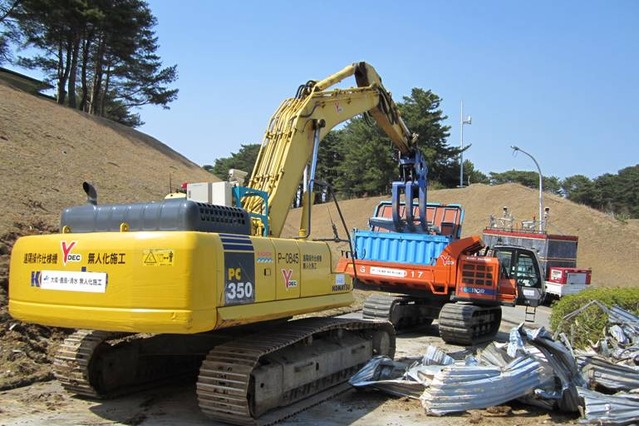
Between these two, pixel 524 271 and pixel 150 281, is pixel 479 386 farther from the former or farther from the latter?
pixel 524 271

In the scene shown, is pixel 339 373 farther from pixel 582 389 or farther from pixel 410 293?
pixel 410 293

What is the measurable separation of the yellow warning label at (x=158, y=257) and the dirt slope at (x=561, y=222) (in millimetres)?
24627

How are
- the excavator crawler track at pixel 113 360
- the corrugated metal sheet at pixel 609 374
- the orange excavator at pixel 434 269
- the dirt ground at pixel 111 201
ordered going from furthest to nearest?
1. the orange excavator at pixel 434 269
2. the excavator crawler track at pixel 113 360
3. the corrugated metal sheet at pixel 609 374
4. the dirt ground at pixel 111 201

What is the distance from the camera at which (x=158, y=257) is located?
5.21 metres

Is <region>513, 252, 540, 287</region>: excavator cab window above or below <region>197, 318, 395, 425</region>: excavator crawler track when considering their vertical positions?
above

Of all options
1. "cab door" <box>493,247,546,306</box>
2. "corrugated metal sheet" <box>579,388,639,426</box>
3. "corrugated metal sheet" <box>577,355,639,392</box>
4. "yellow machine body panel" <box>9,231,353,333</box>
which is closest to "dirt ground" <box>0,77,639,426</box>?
"corrugated metal sheet" <box>579,388,639,426</box>

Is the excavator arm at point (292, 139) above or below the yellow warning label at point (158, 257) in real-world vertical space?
above

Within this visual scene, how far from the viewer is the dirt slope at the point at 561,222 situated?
37375 mm

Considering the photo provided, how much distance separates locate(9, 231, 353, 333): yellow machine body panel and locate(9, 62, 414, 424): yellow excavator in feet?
0.03

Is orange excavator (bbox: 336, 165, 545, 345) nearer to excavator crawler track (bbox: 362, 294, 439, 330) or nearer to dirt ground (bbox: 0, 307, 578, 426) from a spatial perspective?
excavator crawler track (bbox: 362, 294, 439, 330)

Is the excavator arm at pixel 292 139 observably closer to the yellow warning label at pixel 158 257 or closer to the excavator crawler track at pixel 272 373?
the excavator crawler track at pixel 272 373

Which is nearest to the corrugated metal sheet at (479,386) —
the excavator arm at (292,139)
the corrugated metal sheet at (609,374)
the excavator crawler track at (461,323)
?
the corrugated metal sheet at (609,374)

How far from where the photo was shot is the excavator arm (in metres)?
7.87

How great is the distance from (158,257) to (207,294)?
1.73ft
